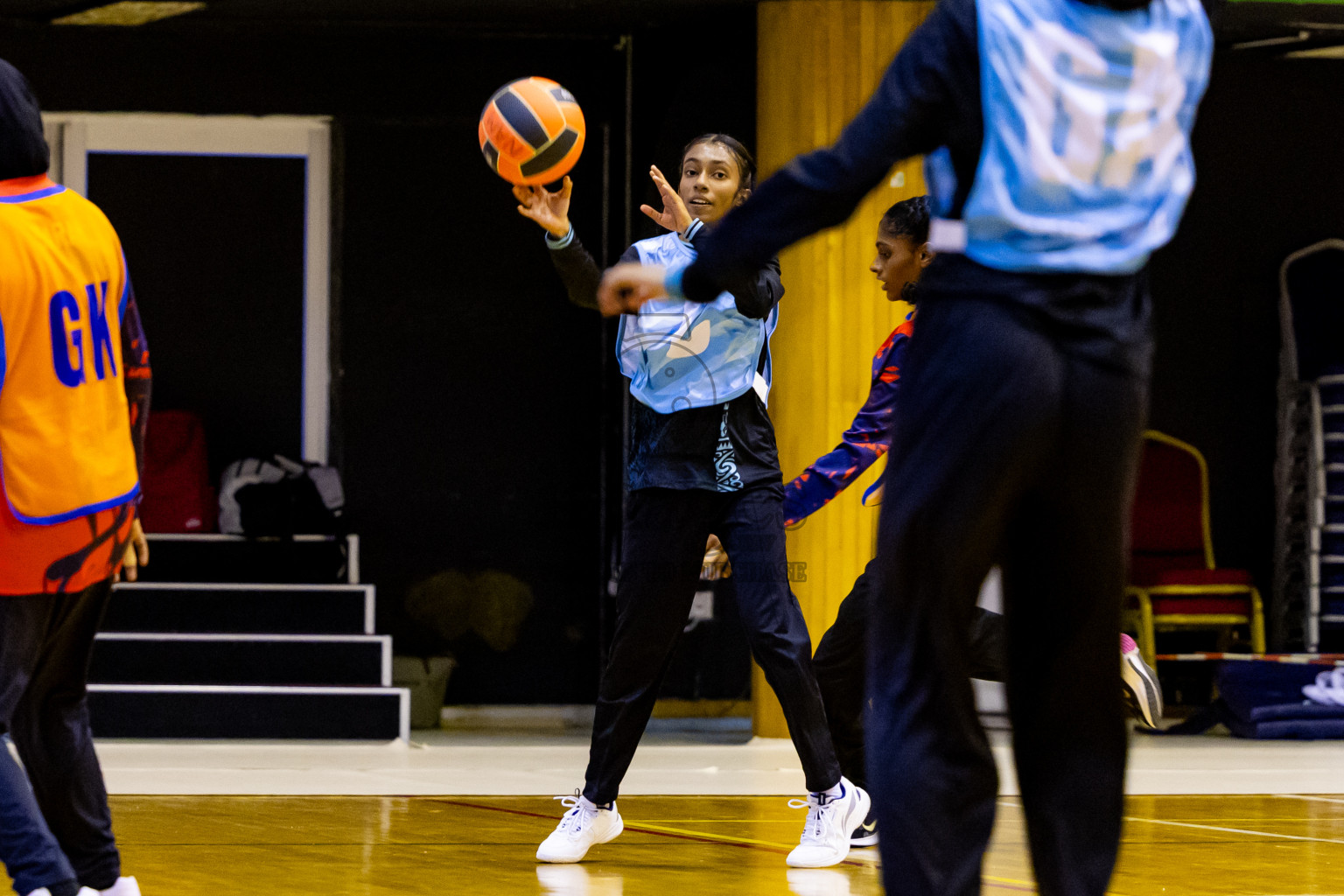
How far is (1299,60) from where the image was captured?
368 inches

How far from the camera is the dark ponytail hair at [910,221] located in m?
3.90

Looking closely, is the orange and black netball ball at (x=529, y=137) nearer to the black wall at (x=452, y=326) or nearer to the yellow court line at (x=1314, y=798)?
the yellow court line at (x=1314, y=798)

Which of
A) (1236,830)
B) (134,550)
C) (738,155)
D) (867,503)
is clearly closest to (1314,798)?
(1236,830)

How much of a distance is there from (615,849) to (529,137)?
1619 millimetres

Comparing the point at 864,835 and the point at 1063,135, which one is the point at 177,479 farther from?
the point at 1063,135

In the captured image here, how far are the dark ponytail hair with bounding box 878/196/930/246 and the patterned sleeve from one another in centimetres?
25

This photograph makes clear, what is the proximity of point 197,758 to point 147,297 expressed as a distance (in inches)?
131

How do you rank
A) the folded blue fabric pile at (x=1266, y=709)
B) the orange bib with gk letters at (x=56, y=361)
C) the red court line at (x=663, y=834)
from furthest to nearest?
the folded blue fabric pile at (x=1266, y=709) < the red court line at (x=663, y=834) < the orange bib with gk letters at (x=56, y=361)

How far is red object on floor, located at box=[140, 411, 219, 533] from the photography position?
837cm

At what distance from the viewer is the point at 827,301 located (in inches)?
290

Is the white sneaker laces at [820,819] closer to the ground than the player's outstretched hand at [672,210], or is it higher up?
closer to the ground

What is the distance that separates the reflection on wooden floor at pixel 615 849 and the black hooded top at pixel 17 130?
54.1 inches

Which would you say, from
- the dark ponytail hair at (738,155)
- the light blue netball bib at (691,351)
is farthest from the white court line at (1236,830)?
the dark ponytail hair at (738,155)

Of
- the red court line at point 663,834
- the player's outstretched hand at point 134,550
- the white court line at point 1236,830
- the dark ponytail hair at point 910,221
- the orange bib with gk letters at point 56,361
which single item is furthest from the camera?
the white court line at point 1236,830
